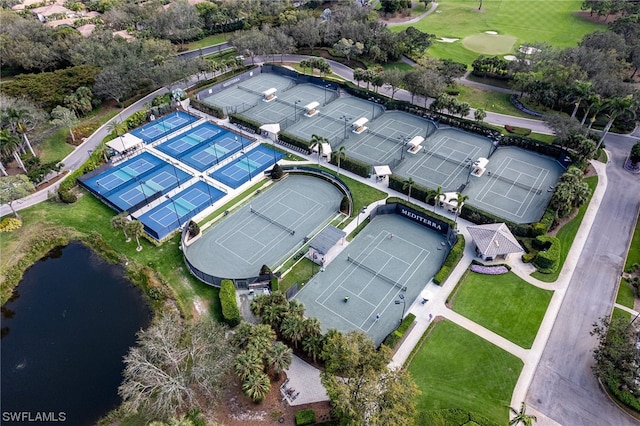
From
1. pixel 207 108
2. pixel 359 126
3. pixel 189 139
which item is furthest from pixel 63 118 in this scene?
pixel 359 126

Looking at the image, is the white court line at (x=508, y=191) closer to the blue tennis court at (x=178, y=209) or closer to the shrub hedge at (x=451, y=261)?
the shrub hedge at (x=451, y=261)

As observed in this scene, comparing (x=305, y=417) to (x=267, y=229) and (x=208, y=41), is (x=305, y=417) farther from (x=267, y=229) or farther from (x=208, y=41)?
(x=208, y=41)

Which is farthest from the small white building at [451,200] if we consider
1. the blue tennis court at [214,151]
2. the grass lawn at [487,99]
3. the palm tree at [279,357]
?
the blue tennis court at [214,151]

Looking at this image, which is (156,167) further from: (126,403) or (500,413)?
(500,413)

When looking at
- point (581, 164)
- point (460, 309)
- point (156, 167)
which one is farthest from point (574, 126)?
point (156, 167)

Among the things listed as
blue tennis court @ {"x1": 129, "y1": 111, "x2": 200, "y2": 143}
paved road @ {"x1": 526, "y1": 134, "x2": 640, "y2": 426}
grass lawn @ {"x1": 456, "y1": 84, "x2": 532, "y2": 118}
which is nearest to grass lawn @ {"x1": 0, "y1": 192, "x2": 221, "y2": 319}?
blue tennis court @ {"x1": 129, "y1": 111, "x2": 200, "y2": 143}
